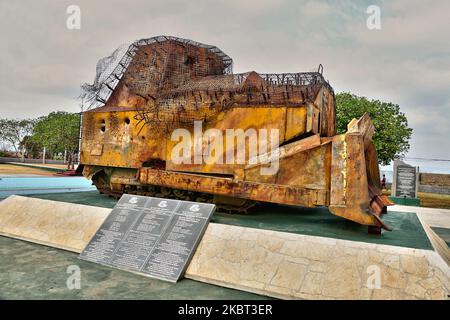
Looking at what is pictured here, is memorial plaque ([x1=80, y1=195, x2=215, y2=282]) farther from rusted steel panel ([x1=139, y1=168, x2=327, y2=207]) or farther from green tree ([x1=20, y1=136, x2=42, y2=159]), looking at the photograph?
green tree ([x1=20, y1=136, x2=42, y2=159])

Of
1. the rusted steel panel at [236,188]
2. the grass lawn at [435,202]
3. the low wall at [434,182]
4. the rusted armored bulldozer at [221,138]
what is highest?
the rusted armored bulldozer at [221,138]

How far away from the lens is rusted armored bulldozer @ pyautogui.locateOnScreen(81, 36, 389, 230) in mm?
5977

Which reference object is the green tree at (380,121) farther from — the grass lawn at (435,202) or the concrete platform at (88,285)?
the concrete platform at (88,285)

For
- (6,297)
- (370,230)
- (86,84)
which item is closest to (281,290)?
(370,230)

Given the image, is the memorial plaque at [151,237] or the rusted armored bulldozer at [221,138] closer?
the memorial plaque at [151,237]

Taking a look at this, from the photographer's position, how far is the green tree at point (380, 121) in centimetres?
2422

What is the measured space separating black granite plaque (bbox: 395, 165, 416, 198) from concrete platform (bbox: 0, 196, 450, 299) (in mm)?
15593

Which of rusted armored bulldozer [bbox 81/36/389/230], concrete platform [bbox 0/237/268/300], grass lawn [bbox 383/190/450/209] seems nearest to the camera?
concrete platform [bbox 0/237/268/300]

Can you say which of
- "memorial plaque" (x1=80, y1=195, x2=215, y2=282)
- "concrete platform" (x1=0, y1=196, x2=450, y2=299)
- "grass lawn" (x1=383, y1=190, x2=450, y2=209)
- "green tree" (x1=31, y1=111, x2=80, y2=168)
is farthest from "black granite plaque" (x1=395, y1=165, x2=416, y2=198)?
"green tree" (x1=31, y1=111, x2=80, y2=168)

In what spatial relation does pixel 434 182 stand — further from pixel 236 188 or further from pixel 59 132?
pixel 59 132

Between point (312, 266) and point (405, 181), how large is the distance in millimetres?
16360

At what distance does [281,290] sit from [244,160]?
9.49 ft

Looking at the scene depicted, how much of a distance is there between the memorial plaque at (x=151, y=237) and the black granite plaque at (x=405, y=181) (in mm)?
15923

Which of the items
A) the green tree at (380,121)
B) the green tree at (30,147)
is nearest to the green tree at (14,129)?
the green tree at (30,147)
